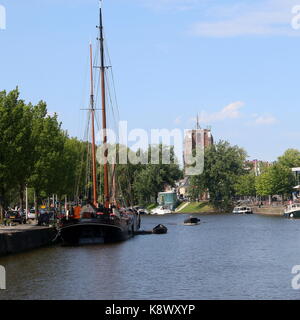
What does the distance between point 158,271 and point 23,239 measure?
1848 cm

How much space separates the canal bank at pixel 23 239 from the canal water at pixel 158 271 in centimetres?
100

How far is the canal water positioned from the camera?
43.8m

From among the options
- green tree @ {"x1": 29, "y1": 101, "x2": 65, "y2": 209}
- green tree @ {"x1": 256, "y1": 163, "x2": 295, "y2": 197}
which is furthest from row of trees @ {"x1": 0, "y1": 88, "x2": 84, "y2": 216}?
green tree @ {"x1": 256, "y1": 163, "x2": 295, "y2": 197}

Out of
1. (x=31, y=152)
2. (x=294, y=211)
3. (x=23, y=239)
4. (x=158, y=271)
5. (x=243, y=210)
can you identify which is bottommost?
(x=158, y=271)

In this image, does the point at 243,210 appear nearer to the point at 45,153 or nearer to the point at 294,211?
the point at 294,211

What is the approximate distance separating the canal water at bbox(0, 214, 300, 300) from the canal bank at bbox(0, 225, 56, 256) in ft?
3.29

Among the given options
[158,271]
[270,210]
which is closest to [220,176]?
[270,210]

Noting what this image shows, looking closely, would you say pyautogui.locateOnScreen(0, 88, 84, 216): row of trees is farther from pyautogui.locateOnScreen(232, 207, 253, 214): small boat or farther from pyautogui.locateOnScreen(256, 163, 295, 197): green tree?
pyautogui.locateOnScreen(256, 163, 295, 197): green tree

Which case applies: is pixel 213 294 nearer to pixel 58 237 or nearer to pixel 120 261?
pixel 120 261

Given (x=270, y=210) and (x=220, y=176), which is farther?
(x=220, y=176)

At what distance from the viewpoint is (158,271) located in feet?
178

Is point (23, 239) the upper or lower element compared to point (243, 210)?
lower
